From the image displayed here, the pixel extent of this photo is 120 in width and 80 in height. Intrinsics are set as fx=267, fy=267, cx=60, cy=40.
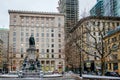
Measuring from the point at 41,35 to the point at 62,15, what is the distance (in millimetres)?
14836

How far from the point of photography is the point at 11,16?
131m

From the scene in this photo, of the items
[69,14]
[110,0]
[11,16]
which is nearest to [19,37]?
[11,16]

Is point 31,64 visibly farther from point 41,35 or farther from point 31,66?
point 41,35

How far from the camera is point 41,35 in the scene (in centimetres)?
13662

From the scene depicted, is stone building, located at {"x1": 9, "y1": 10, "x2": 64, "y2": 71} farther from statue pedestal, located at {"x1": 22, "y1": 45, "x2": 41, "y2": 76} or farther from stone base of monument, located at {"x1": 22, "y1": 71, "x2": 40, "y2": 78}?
stone base of monument, located at {"x1": 22, "y1": 71, "x2": 40, "y2": 78}

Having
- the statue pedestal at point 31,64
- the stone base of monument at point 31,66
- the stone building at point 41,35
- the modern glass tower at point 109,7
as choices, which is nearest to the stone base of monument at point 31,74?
the stone base of monument at point 31,66

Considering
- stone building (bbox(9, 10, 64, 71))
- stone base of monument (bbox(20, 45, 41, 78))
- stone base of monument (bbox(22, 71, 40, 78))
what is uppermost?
stone building (bbox(9, 10, 64, 71))

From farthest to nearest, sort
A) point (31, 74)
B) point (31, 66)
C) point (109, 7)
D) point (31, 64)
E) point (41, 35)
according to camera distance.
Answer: point (41, 35), point (109, 7), point (31, 64), point (31, 66), point (31, 74)

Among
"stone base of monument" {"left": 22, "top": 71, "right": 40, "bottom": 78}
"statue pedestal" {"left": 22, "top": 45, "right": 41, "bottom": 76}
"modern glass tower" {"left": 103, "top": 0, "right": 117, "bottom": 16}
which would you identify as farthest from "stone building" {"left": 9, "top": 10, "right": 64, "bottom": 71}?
"stone base of monument" {"left": 22, "top": 71, "right": 40, "bottom": 78}

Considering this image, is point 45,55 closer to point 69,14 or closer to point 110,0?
point 69,14

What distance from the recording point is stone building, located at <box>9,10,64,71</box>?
132000 mm

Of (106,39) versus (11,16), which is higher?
(11,16)

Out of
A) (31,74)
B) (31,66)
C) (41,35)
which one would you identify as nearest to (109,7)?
(31,66)

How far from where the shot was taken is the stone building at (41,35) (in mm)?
132000
